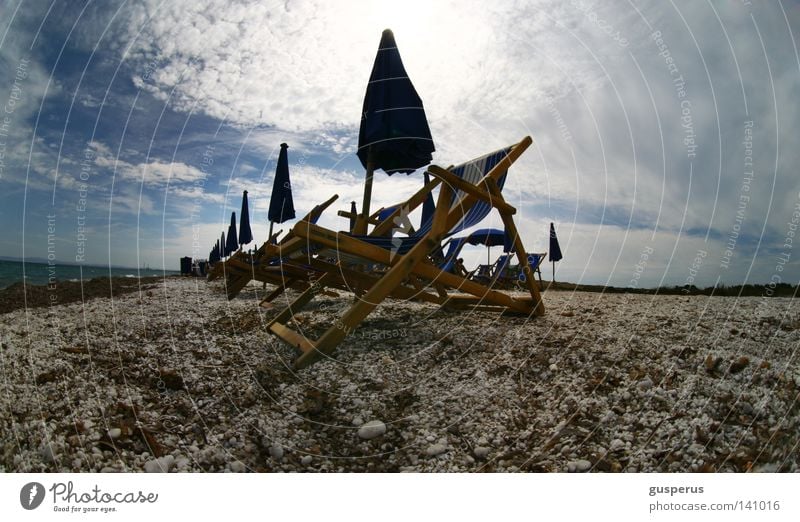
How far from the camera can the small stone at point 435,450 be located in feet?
3.89

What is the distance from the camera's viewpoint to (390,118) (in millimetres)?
2928

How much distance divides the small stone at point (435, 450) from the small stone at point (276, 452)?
490 millimetres

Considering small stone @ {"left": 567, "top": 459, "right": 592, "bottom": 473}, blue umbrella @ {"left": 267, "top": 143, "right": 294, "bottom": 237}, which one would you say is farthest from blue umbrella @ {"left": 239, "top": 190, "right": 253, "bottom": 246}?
small stone @ {"left": 567, "top": 459, "right": 592, "bottom": 473}

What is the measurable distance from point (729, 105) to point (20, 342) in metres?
4.18

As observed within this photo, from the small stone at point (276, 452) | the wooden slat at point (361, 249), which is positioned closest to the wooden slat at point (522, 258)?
the wooden slat at point (361, 249)

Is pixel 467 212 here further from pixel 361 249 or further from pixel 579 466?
pixel 579 466

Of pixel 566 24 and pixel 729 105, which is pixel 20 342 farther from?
pixel 729 105

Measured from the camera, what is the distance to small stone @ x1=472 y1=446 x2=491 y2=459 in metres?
1.17

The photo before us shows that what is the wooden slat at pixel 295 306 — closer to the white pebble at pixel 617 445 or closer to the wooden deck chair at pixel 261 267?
the wooden deck chair at pixel 261 267

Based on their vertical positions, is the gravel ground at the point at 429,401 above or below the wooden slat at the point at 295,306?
below

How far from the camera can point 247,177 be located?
2508 millimetres

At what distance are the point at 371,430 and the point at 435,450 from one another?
0.84ft

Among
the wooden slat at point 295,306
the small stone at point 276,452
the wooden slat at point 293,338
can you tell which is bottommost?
the small stone at point 276,452
